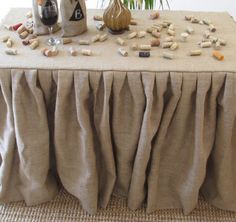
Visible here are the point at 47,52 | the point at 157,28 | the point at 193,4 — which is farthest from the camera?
the point at 193,4

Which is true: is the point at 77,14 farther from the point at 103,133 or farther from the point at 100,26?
the point at 103,133

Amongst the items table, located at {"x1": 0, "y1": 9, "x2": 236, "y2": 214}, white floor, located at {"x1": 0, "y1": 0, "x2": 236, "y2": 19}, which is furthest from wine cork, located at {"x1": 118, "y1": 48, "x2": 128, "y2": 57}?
white floor, located at {"x1": 0, "y1": 0, "x2": 236, "y2": 19}

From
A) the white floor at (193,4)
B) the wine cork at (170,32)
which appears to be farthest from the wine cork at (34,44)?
the white floor at (193,4)

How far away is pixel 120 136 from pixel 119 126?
0.04 meters

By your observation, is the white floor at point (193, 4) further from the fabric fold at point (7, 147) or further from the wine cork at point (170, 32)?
the fabric fold at point (7, 147)

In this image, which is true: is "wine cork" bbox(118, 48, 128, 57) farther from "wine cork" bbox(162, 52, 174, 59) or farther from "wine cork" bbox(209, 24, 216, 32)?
"wine cork" bbox(209, 24, 216, 32)

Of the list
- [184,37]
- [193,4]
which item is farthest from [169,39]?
[193,4]

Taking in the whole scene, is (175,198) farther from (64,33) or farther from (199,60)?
(64,33)

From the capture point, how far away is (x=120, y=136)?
1.09 metres

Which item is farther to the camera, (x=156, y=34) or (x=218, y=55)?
(x=156, y=34)

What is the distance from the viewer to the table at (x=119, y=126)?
971 mm

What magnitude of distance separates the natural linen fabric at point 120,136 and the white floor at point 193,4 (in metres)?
1.30

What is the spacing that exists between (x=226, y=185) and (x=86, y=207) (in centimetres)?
52

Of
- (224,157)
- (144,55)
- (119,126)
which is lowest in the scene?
(224,157)
